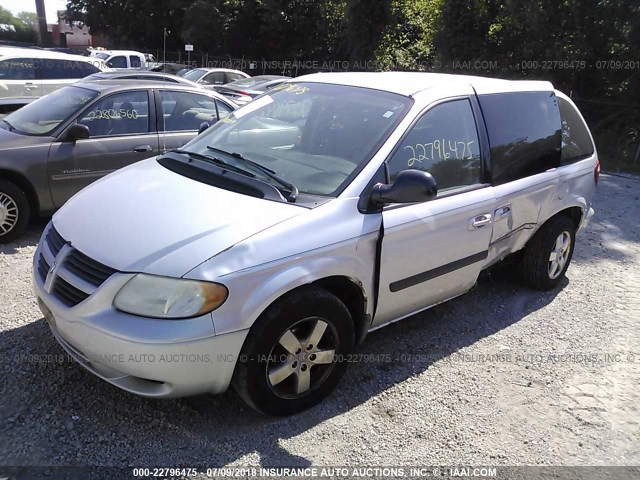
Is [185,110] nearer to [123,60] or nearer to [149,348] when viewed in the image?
[149,348]

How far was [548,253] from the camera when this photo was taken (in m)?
4.75

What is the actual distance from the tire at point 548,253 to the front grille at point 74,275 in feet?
11.5

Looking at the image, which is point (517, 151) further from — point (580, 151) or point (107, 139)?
point (107, 139)

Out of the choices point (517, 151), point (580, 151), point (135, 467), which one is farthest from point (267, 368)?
point (580, 151)

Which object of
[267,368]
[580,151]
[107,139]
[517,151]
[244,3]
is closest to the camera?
[267,368]

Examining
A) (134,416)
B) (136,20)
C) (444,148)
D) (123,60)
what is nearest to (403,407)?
(134,416)

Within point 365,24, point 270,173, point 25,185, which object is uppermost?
point 365,24

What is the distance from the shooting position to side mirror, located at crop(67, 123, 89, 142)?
5402 millimetres

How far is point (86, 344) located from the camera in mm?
2709

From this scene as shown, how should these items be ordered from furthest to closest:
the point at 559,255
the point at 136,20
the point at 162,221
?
the point at 136,20, the point at 559,255, the point at 162,221

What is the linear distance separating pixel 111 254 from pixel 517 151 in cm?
299

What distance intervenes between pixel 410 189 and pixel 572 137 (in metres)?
2.59

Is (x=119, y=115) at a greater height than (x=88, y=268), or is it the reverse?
(x=119, y=115)

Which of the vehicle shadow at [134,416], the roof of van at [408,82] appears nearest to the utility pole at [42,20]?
the roof of van at [408,82]
